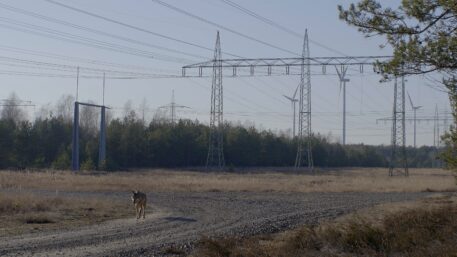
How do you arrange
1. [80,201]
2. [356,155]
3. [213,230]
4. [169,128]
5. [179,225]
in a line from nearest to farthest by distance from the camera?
1. [213,230]
2. [179,225]
3. [80,201]
4. [169,128]
5. [356,155]

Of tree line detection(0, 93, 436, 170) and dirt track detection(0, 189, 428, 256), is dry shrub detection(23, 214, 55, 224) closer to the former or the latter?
dirt track detection(0, 189, 428, 256)

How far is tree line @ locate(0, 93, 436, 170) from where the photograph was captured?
3967 inches

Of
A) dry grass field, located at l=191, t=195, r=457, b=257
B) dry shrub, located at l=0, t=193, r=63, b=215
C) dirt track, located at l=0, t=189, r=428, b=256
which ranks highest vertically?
dry grass field, located at l=191, t=195, r=457, b=257

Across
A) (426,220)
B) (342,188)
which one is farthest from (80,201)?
(342,188)

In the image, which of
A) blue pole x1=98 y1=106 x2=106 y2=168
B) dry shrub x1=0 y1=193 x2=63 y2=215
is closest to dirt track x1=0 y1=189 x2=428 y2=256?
dry shrub x1=0 y1=193 x2=63 y2=215

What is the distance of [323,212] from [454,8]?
780 inches

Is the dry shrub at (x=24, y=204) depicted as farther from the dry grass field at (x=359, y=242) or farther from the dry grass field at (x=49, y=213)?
the dry grass field at (x=359, y=242)

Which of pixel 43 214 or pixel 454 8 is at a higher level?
pixel 454 8

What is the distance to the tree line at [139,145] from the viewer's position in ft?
331

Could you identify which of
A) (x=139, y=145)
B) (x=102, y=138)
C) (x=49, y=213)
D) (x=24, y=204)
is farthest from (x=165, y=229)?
(x=139, y=145)

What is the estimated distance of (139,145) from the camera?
11325 centimetres

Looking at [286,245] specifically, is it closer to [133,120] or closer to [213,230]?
[213,230]

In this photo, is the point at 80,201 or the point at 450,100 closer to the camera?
the point at 450,100

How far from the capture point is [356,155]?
475ft
